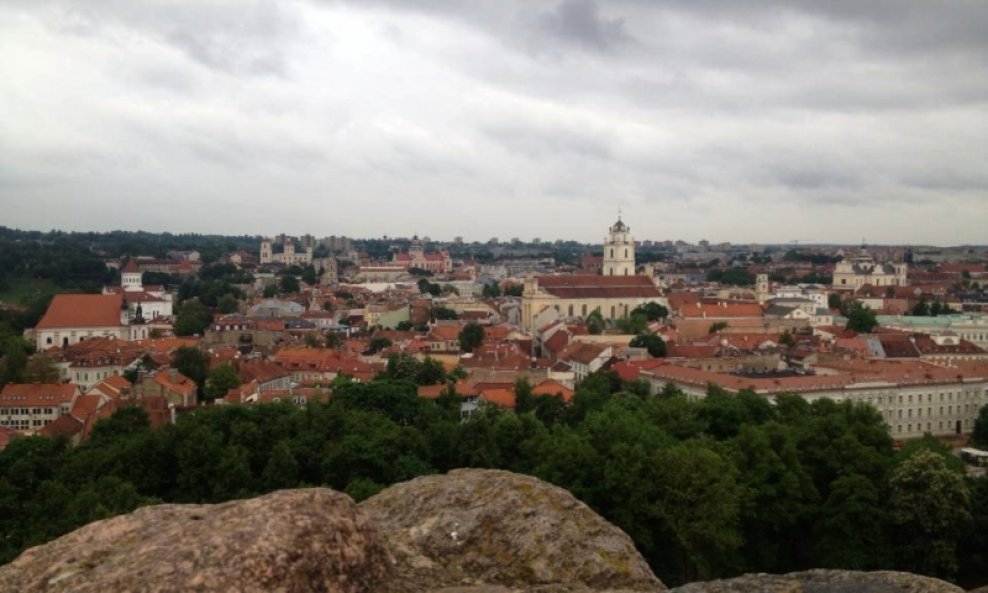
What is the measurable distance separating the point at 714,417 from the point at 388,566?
29879 millimetres

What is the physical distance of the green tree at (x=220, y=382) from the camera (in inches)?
2082

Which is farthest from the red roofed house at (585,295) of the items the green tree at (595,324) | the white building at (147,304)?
the white building at (147,304)

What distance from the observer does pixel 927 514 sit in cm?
2636

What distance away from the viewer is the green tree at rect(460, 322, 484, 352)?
7619 cm

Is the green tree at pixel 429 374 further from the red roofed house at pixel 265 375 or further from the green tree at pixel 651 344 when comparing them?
the green tree at pixel 651 344

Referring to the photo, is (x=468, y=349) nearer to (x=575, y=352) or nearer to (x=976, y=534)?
(x=575, y=352)

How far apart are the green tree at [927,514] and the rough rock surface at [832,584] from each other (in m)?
21.9

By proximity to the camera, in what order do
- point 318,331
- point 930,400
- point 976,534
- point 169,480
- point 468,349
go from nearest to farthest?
point 976,534, point 169,480, point 930,400, point 468,349, point 318,331

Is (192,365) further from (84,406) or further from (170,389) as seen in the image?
(84,406)

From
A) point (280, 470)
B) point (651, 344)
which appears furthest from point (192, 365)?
point (651, 344)

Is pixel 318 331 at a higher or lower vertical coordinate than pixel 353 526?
lower

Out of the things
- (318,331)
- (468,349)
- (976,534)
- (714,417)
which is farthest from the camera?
(318,331)

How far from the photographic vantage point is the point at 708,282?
182m

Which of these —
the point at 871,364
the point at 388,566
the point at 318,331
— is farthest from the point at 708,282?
the point at 388,566
